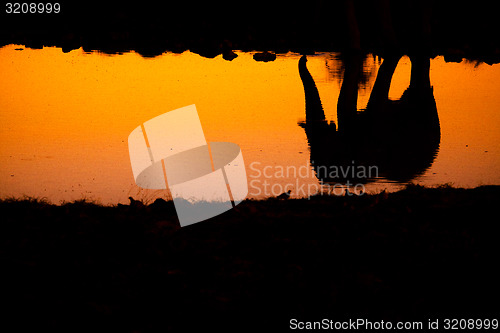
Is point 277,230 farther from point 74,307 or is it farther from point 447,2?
point 447,2

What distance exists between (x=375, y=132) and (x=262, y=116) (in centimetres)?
219

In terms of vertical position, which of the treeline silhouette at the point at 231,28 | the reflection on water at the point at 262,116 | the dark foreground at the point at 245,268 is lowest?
the dark foreground at the point at 245,268

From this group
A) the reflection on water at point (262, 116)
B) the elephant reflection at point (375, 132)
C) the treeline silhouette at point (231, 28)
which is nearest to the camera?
the reflection on water at point (262, 116)

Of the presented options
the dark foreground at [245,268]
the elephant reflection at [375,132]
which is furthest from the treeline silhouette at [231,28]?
the dark foreground at [245,268]

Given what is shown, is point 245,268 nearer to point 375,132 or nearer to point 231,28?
point 375,132

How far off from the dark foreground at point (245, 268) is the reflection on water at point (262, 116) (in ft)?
7.34

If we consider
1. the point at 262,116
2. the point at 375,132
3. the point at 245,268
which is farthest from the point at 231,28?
the point at 245,268

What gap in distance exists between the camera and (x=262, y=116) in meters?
12.2

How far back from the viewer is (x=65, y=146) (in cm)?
1031

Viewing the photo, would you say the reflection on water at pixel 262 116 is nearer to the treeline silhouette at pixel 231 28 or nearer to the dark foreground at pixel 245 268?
the treeline silhouette at pixel 231 28

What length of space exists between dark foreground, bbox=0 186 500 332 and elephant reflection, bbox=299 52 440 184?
3.47 m

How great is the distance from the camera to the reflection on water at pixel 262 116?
9023 mm

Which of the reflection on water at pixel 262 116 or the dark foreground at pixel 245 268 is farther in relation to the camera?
the reflection on water at pixel 262 116

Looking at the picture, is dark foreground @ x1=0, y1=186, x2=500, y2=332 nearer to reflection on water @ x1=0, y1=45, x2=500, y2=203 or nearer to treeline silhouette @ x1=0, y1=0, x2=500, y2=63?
reflection on water @ x1=0, y1=45, x2=500, y2=203
